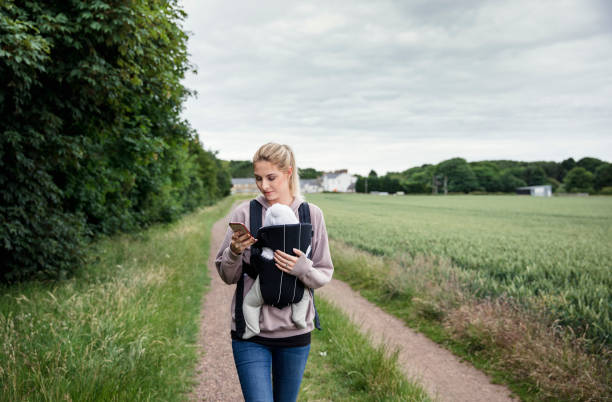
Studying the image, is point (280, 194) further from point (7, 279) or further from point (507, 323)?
point (7, 279)

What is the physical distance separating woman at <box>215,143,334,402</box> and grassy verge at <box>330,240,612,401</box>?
3720mm

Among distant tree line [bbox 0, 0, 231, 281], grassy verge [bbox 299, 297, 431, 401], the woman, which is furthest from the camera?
distant tree line [bbox 0, 0, 231, 281]

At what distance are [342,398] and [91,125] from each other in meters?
6.12

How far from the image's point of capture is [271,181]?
2.11 m

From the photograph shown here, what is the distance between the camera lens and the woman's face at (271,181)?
210 centimetres

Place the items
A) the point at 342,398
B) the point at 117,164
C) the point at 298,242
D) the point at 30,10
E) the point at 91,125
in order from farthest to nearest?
the point at 117,164 → the point at 91,125 → the point at 30,10 → the point at 342,398 → the point at 298,242

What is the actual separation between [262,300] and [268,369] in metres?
0.41

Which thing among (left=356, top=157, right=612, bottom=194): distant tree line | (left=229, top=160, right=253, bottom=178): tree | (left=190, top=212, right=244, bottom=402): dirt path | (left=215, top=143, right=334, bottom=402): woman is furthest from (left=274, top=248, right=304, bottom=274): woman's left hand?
(left=229, top=160, right=253, bottom=178): tree

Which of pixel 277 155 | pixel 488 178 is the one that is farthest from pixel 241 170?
pixel 277 155

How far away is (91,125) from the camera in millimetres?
6629

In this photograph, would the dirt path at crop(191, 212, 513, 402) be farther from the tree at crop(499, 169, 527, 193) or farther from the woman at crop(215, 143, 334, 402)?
the tree at crop(499, 169, 527, 193)

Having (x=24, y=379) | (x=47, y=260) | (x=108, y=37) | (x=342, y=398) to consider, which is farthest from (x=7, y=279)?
(x=342, y=398)

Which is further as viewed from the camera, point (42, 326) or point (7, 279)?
point (7, 279)

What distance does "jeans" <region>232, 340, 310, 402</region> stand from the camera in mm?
1969
